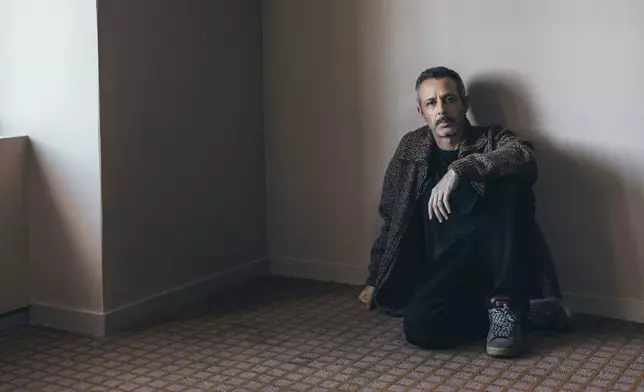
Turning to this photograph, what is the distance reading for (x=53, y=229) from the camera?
282cm

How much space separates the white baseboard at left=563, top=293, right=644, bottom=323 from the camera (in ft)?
9.16

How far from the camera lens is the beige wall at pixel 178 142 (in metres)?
2.77

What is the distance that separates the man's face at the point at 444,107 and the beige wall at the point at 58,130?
1025 millimetres

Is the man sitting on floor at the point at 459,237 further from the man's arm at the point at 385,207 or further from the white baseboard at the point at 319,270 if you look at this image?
the white baseboard at the point at 319,270

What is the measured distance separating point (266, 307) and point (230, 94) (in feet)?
2.60

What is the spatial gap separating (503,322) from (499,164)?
455 mm

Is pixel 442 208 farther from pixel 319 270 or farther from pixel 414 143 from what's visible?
A: pixel 319 270

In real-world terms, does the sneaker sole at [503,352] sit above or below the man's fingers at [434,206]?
below

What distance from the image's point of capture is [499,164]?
259 cm

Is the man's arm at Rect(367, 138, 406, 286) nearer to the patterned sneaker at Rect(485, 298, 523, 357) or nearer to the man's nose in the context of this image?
the man's nose

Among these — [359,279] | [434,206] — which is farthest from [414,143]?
[359,279]

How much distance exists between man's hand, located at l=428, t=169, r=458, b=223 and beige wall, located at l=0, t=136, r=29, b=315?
1.29 m

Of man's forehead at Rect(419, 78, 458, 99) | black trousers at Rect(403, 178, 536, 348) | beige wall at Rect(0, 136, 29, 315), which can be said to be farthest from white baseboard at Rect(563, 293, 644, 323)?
beige wall at Rect(0, 136, 29, 315)

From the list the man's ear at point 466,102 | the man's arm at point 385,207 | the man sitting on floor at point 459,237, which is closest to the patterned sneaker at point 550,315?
the man sitting on floor at point 459,237
